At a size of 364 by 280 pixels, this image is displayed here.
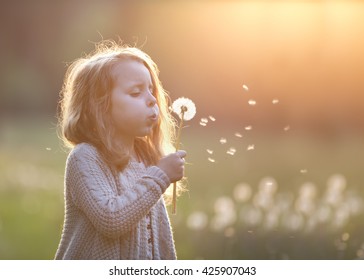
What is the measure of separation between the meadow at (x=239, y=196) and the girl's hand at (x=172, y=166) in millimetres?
141

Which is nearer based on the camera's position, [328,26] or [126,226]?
[126,226]

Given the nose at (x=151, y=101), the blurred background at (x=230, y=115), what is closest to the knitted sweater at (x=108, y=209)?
the nose at (x=151, y=101)

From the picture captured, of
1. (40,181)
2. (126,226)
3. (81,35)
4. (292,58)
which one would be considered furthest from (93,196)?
(292,58)

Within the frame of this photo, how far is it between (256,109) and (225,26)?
398 mm

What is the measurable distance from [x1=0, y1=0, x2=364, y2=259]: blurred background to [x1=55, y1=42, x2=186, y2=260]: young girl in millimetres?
627

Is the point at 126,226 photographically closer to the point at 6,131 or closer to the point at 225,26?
the point at 225,26

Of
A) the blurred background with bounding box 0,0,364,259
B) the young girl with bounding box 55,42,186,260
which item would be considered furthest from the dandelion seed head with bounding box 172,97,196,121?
the blurred background with bounding box 0,0,364,259

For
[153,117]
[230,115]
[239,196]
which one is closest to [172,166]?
[153,117]

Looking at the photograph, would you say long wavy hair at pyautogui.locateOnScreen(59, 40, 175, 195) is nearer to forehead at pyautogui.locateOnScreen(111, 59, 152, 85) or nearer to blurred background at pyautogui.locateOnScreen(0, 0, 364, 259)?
forehead at pyautogui.locateOnScreen(111, 59, 152, 85)

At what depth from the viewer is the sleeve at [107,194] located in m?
1.35
